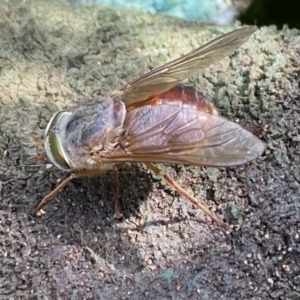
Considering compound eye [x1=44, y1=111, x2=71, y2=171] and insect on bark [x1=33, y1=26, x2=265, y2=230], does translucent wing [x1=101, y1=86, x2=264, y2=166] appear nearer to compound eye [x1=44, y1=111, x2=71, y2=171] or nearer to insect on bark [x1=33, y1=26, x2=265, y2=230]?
insect on bark [x1=33, y1=26, x2=265, y2=230]

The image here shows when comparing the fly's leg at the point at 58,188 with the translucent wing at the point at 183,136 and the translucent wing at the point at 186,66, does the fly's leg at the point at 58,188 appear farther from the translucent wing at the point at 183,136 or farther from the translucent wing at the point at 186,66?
the translucent wing at the point at 186,66

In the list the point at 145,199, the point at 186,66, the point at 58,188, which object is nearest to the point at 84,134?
the point at 58,188

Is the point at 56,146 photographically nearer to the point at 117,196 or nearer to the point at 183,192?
the point at 117,196

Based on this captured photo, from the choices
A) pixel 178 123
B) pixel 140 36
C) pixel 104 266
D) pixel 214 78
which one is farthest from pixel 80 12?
pixel 104 266

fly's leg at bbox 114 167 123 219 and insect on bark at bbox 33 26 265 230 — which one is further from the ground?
insect on bark at bbox 33 26 265 230

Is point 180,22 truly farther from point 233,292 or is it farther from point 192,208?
point 233,292

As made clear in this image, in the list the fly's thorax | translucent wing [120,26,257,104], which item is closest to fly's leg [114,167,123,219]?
the fly's thorax
